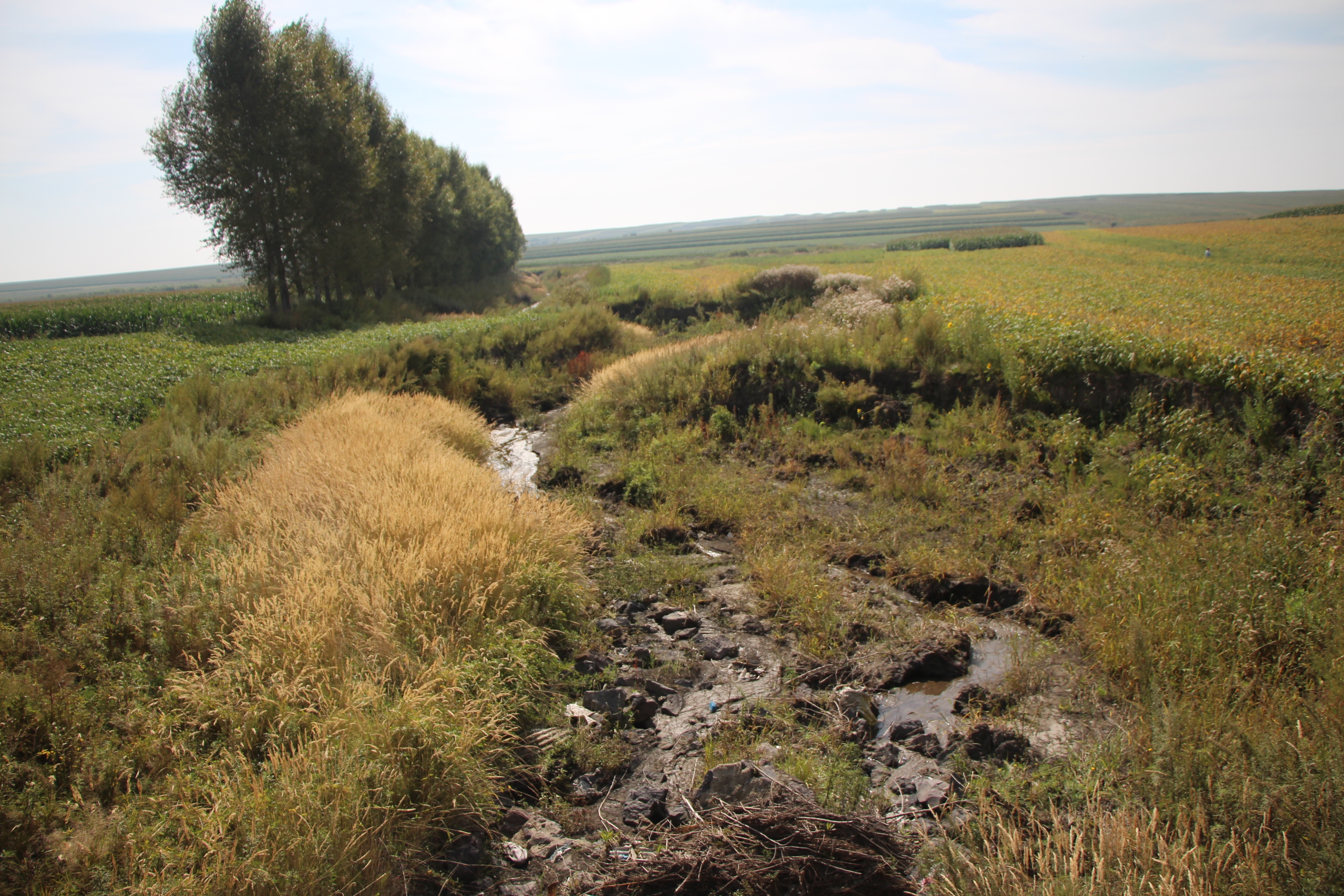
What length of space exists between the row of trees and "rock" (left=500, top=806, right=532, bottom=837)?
25114 mm

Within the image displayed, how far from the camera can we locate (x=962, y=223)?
130 metres

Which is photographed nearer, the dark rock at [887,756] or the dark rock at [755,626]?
the dark rock at [887,756]

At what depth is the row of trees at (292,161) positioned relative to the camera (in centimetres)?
2255

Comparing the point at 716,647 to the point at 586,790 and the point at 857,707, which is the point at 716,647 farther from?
the point at 586,790

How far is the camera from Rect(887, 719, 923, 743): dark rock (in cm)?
512

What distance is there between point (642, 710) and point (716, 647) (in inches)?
48.0

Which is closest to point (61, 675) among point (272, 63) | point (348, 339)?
point (348, 339)

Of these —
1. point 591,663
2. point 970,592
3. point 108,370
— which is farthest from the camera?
point 108,370

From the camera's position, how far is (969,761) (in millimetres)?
4562

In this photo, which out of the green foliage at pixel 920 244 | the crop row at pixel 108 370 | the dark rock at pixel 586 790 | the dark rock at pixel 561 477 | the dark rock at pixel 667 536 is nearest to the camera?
the dark rock at pixel 586 790

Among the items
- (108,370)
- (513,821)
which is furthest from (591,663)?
(108,370)

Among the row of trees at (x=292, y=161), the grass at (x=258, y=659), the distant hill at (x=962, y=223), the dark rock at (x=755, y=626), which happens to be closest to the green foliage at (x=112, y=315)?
the row of trees at (x=292, y=161)

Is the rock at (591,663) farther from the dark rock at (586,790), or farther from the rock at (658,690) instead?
the dark rock at (586,790)

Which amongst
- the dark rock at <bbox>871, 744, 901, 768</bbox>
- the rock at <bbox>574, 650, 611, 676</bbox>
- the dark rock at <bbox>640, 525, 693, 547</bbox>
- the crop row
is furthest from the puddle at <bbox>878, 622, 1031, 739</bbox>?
the crop row
